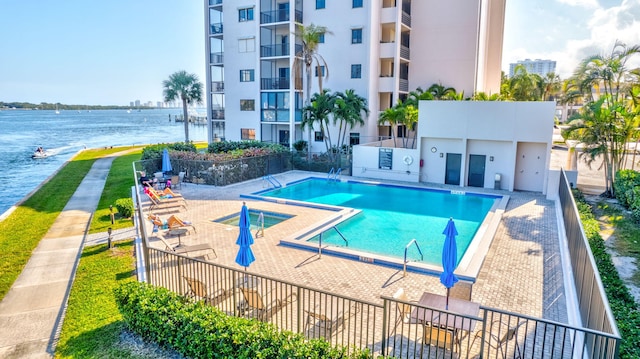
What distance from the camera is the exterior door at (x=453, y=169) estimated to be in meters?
24.0

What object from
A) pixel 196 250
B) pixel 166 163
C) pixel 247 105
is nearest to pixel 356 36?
pixel 247 105

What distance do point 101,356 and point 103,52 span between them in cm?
7595

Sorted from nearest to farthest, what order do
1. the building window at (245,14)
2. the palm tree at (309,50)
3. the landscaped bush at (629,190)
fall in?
the landscaped bush at (629,190)
the palm tree at (309,50)
the building window at (245,14)

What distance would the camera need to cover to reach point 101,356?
23.3 feet

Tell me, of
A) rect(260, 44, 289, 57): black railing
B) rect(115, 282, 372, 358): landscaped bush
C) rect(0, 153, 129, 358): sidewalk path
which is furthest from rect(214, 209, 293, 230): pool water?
rect(260, 44, 289, 57): black railing

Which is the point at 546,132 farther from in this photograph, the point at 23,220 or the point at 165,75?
the point at 165,75

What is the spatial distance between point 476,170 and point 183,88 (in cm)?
3544

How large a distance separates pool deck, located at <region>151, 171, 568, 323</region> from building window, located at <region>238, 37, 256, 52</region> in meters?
20.9

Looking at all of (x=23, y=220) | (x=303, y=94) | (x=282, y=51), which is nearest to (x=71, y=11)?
(x=282, y=51)

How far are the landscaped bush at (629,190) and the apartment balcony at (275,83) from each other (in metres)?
23.4

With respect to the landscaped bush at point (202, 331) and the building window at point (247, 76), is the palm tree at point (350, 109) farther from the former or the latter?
the landscaped bush at point (202, 331)

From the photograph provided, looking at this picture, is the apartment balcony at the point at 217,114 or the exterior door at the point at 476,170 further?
the apartment balcony at the point at 217,114

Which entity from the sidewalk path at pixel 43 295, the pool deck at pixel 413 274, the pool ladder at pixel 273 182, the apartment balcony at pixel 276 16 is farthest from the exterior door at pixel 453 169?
the sidewalk path at pixel 43 295

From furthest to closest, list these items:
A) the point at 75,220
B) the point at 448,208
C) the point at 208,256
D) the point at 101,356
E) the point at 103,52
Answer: the point at 103,52, the point at 448,208, the point at 75,220, the point at 208,256, the point at 101,356
